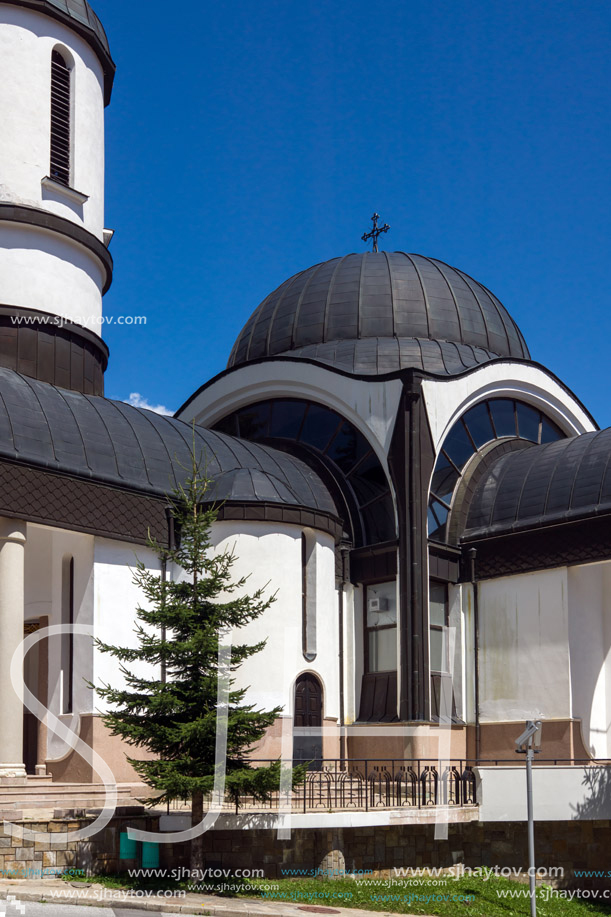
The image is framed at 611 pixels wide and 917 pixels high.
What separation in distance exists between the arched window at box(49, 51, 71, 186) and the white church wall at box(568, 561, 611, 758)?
1285 cm

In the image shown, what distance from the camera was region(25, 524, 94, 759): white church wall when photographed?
61.9 feet

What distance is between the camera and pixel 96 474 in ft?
62.9

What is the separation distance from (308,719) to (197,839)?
635 cm

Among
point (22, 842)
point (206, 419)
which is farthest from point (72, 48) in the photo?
point (22, 842)

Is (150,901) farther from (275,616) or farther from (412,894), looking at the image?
(275,616)

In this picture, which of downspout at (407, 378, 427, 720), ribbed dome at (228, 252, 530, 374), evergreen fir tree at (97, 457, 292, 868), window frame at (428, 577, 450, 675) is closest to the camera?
evergreen fir tree at (97, 457, 292, 868)

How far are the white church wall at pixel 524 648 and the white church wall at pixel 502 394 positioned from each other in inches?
131

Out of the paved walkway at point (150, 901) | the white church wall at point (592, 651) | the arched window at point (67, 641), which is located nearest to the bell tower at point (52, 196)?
the arched window at point (67, 641)

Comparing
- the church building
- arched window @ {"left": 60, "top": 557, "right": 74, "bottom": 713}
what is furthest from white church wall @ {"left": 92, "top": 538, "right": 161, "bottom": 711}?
arched window @ {"left": 60, "top": 557, "right": 74, "bottom": 713}

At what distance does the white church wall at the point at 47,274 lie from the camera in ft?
72.0

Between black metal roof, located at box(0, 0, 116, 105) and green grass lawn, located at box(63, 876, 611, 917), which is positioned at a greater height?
black metal roof, located at box(0, 0, 116, 105)

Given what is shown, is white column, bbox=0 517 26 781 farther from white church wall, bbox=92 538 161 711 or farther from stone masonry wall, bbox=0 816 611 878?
stone masonry wall, bbox=0 816 611 878

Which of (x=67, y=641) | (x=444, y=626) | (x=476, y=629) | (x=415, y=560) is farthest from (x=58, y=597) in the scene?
(x=476, y=629)

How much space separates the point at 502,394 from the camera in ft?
83.4
